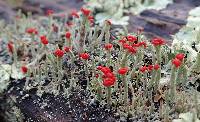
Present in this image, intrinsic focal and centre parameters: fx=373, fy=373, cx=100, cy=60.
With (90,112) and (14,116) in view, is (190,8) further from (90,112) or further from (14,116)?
(14,116)

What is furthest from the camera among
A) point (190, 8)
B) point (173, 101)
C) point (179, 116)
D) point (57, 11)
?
point (57, 11)

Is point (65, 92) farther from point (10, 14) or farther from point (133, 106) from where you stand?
point (10, 14)

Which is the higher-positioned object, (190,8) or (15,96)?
(190,8)

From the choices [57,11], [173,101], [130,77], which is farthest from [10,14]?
[173,101]

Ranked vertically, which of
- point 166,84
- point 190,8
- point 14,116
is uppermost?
point 190,8

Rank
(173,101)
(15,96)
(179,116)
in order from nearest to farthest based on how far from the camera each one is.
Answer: (179,116)
(173,101)
(15,96)

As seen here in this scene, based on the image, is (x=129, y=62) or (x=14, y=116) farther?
(x=14, y=116)

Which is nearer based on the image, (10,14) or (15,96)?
(15,96)

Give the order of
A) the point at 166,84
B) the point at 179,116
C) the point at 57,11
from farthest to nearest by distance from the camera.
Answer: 1. the point at 57,11
2. the point at 166,84
3. the point at 179,116

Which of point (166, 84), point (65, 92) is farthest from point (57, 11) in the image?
point (166, 84)
